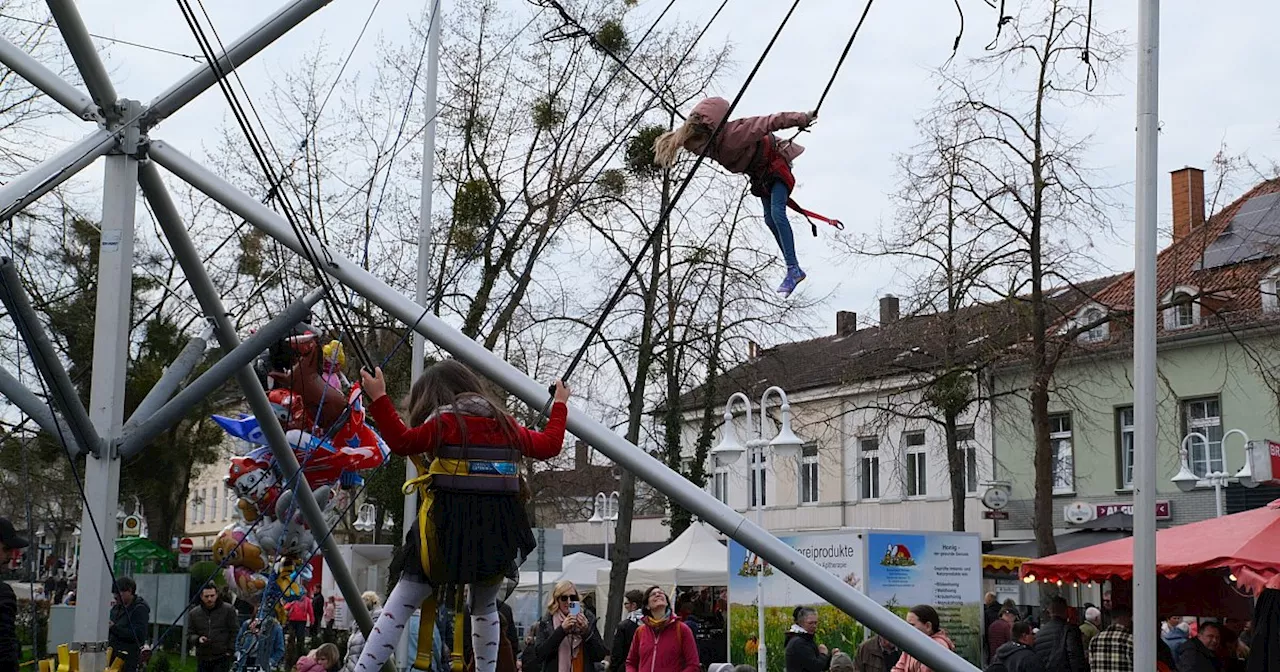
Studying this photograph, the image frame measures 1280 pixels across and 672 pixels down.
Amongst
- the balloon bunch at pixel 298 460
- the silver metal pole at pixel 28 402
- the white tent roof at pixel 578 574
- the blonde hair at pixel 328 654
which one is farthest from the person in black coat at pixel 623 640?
the white tent roof at pixel 578 574

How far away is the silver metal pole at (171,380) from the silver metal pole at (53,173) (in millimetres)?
913

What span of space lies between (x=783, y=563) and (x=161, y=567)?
30967mm

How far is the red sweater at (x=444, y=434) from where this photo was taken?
17.1ft

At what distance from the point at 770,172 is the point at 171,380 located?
269 centimetres

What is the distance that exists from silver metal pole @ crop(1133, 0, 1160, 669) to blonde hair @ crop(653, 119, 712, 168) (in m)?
3.56

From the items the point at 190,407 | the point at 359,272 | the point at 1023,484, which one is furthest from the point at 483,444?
the point at 1023,484

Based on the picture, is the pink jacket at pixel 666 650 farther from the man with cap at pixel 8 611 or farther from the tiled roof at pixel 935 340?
the tiled roof at pixel 935 340

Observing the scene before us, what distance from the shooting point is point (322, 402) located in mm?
7449

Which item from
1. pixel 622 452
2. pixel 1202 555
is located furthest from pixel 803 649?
pixel 622 452

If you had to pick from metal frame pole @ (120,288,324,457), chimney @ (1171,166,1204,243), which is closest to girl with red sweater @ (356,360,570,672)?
metal frame pole @ (120,288,324,457)

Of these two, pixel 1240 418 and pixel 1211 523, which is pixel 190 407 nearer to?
pixel 1211 523

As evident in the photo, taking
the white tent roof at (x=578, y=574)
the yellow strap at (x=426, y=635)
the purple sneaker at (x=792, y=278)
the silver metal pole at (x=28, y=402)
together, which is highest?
the purple sneaker at (x=792, y=278)

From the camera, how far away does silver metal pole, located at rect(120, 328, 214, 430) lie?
20.6ft

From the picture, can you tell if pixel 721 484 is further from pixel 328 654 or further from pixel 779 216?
pixel 779 216
